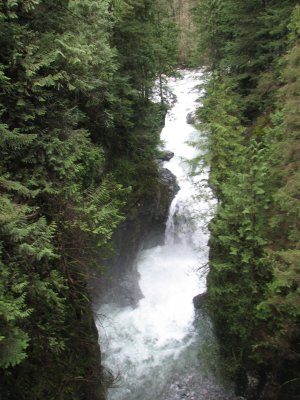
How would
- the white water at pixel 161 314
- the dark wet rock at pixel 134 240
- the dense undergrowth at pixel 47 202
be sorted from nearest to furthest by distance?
the dense undergrowth at pixel 47 202, the white water at pixel 161 314, the dark wet rock at pixel 134 240

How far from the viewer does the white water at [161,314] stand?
45.5 ft

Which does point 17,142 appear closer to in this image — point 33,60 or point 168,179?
point 33,60

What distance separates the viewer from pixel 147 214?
61.0 feet

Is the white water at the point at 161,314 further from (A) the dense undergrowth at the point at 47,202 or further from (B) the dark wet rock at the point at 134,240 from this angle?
(A) the dense undergrowth at the point at 47,202

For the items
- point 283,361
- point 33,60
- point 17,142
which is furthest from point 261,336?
point 33,60

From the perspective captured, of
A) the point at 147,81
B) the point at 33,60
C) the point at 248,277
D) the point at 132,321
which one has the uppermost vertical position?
the point at 147,81

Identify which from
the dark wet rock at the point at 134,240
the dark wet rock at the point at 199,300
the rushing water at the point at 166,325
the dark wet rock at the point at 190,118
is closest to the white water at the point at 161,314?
the rushing water at the point at 166,325

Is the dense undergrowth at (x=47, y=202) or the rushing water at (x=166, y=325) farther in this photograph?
the rushing water at (x=166, y=325)

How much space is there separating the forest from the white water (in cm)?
226

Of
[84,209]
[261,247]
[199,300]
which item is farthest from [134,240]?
[84,209]

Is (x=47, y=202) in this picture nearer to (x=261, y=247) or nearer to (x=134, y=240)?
(x=261, y=247)

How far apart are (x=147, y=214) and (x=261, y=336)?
870 centimetres

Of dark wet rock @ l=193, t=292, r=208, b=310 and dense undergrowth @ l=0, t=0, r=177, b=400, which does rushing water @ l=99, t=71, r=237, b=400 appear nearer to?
dark wet rock @ l=193, t=292, r=208, b=310

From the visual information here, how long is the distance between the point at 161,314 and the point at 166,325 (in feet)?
2.25
